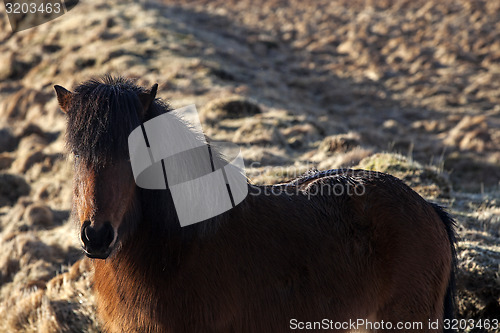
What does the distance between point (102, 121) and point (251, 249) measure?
4.09ft

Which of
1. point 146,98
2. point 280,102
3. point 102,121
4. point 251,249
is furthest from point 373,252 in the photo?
point 280,102

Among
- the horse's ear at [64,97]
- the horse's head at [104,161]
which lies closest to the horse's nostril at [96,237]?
the horse's head at [104,161]

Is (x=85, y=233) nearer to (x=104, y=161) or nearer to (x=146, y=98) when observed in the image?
(x=104, y=161)

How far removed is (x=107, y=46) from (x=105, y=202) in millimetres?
22467

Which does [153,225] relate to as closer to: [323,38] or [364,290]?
[364,290]

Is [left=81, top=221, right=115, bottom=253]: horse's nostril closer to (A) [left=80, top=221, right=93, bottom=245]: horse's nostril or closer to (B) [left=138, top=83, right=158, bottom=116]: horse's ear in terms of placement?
(A) [left=80, top=221, right=93, bottom=245]: horse's nostril

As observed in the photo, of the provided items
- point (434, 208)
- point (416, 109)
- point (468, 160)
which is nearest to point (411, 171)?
point (434, 208)

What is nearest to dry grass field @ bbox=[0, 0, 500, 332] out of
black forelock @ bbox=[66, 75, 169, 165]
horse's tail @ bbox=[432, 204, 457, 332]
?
black forelock @ bbox=[66, 75, 169, 165]

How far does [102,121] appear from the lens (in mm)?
2547

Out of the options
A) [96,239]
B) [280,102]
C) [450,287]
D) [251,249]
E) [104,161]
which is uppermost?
[104,161]

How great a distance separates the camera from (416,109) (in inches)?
794

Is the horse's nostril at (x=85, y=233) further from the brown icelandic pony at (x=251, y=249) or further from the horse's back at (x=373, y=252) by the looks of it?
the horse's back at (x=373, y=252)

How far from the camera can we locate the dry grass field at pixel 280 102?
648 cm

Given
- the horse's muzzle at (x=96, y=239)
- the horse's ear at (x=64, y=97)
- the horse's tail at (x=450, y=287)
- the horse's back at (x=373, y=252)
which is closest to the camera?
the horse's muzzle at (x=96, y=239)
